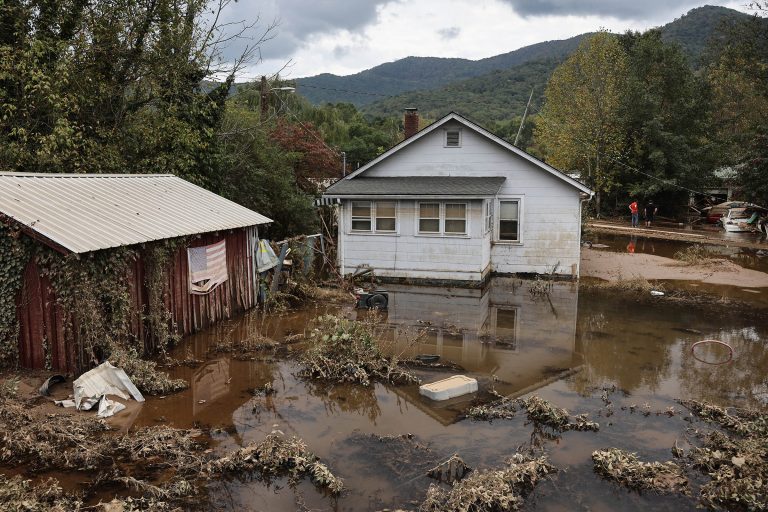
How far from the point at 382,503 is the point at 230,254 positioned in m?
9.50

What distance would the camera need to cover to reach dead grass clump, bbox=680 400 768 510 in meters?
6.37

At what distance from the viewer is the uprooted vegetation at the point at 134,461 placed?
6.28 metres

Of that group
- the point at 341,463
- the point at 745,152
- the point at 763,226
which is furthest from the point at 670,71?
the point at 341,463

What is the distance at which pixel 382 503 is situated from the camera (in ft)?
20.9

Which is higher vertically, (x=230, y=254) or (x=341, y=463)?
(x=230, y=254)

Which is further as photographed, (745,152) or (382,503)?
(745,152)

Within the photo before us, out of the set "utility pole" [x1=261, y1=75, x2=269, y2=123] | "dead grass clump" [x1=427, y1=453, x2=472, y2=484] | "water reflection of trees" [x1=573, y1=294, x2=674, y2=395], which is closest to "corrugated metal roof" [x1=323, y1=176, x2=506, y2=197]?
"water reflection of trees" [x1=573, y1=294, x2=674, y2=395]

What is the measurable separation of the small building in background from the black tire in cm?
367

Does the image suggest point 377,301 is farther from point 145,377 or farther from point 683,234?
point 683,234

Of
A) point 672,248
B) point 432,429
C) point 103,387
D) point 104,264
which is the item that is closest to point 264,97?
point 104,264

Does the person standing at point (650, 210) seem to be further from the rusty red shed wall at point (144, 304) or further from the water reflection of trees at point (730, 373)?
the rusty red shed wall at point (144, 304)

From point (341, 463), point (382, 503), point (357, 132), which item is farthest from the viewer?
point (357, 132)

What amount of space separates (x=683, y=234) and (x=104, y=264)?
30971 mm

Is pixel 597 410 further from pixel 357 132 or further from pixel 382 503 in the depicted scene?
pixel 357 132
